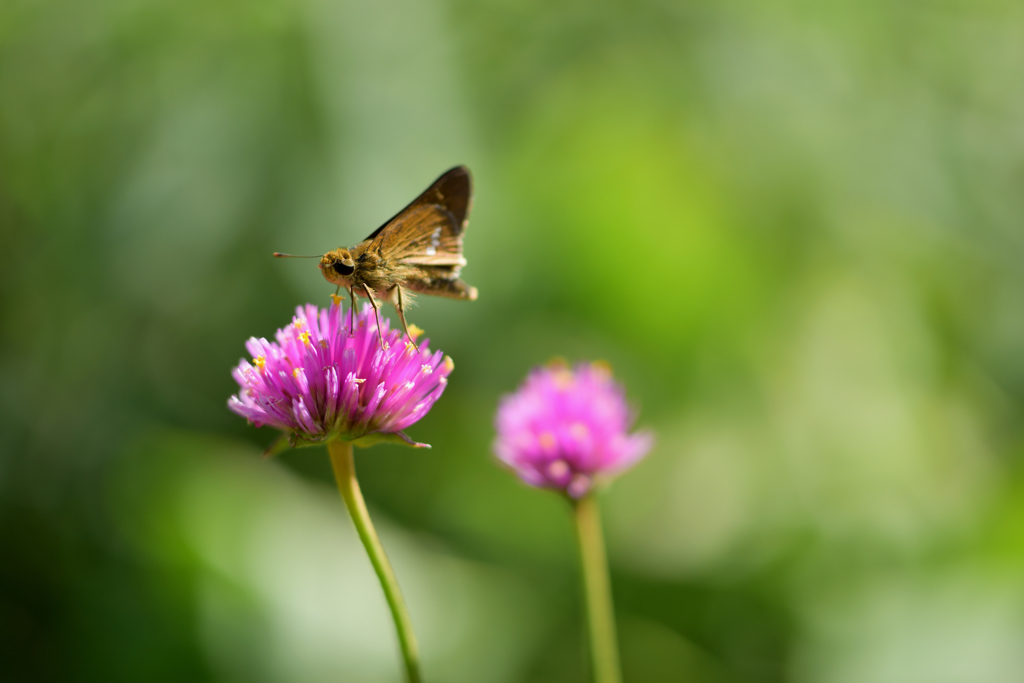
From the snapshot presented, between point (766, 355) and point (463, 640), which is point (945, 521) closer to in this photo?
point (766, 355)

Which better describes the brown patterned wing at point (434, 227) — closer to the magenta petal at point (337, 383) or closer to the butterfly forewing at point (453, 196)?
the butterfly forewing at point (453, 196)

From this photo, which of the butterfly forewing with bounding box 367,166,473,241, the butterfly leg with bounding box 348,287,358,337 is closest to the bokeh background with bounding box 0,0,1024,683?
Answer: the butterfly forewing with bounding box 367,166,473,241

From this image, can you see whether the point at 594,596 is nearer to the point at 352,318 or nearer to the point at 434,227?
the point at 352,318

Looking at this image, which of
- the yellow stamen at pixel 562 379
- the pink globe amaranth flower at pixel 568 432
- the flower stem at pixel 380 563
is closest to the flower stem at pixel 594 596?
the pink globe amaranth flower at pixel 568 432

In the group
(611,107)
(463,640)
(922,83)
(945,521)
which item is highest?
(922,83)

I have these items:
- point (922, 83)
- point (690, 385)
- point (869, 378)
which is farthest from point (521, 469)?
point (922, 83)

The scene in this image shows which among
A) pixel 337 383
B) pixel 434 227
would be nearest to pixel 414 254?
pixel 434 227
